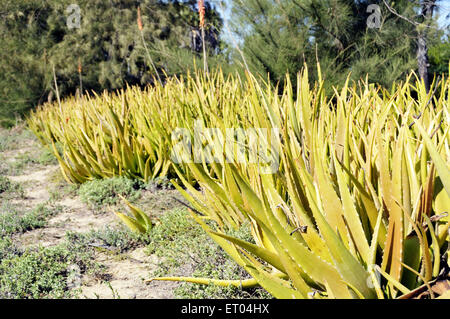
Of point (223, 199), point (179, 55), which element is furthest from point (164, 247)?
point (179, 55)

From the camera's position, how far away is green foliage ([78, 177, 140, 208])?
10.8ft

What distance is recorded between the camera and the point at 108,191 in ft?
11.2

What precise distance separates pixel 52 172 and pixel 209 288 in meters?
3.89

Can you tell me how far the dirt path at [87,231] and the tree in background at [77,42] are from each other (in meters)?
6.65

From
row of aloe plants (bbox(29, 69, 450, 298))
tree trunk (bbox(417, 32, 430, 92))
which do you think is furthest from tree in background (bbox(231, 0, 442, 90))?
row of aloe plants (bbox(29, 69, 450, 298))

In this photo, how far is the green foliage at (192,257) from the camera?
1.65 m

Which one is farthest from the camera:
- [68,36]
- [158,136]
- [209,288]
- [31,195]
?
[68,36]

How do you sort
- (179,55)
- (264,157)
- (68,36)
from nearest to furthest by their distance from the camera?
(264,157)
(179,55)
(68,36)

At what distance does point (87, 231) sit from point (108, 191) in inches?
28.3

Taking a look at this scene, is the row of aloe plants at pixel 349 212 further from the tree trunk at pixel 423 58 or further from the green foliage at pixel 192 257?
the tree trunk at pixel 423 58

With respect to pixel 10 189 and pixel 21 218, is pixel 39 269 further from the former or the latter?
pixel 10 189

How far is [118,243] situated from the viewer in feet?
7.77

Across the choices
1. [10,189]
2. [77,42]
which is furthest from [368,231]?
[77,42]
